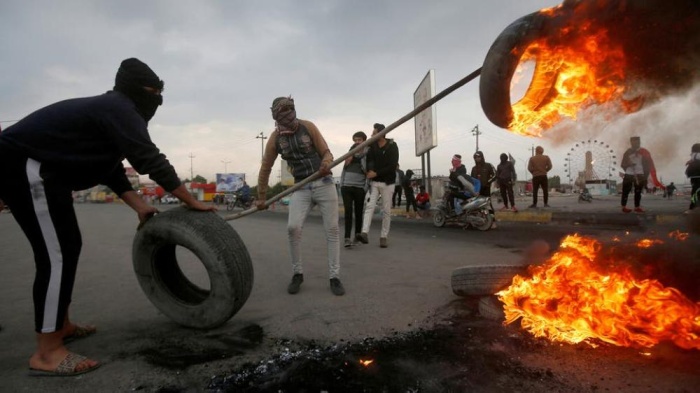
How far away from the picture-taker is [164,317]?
3402 mm

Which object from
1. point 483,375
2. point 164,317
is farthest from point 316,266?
point 483,375

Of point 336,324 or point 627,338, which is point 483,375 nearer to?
point 627,338

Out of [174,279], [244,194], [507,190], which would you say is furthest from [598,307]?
[244,194]

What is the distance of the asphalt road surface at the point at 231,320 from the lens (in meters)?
2.37

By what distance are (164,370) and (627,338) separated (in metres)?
2.83

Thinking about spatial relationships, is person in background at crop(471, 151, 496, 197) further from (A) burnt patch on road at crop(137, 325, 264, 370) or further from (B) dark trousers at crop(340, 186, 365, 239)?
(A) burnt patch on road at crop(137, 325, 264, 370)

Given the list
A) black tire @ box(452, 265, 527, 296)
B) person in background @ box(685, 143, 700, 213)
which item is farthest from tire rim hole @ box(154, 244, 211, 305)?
person in background @ box(685, 143, 700, 213)

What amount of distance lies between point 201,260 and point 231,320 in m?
0.72

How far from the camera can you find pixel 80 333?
2977 mm

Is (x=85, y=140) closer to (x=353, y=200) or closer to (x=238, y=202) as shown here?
(x=353, y=200)

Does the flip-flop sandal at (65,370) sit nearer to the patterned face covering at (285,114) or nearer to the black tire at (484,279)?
the patterned face covering at (285,114)

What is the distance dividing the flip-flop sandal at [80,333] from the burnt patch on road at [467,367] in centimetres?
148

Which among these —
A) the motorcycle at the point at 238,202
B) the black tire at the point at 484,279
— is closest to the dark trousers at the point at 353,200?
the black tire at the point at 484,279

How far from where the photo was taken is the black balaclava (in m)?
2.82
